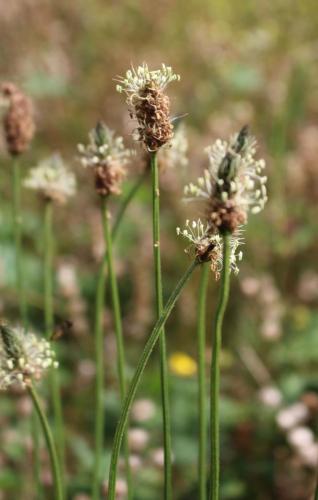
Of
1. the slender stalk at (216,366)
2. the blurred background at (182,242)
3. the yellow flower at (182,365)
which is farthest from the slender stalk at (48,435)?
the yellow flower at (182,365)

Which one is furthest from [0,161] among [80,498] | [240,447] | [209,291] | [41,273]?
[80,498]

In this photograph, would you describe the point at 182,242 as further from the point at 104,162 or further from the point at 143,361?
the point at 143,361

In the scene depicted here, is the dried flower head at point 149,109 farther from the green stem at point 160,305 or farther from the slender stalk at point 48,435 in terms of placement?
the slender stalk at point 48,435

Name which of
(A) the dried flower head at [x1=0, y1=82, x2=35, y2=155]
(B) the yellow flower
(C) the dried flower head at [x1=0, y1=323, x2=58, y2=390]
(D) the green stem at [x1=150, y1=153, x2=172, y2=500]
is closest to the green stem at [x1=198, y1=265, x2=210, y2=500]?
(D) the green stem at [x1=150, y1=153, x2=172, y2=500]

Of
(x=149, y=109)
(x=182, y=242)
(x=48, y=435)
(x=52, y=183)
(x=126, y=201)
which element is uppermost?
(x=182, y=242)

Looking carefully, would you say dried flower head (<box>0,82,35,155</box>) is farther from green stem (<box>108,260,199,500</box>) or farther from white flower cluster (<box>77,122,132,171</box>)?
green stem (<box>108,260,199,500</box>)

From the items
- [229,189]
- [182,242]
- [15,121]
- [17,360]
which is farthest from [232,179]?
[182,242]

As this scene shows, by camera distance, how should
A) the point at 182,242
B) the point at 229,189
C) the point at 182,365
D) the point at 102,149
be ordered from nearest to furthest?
the point at 229,189 → the point at 102,149 → the point at 182,365 → the point at 182,242
